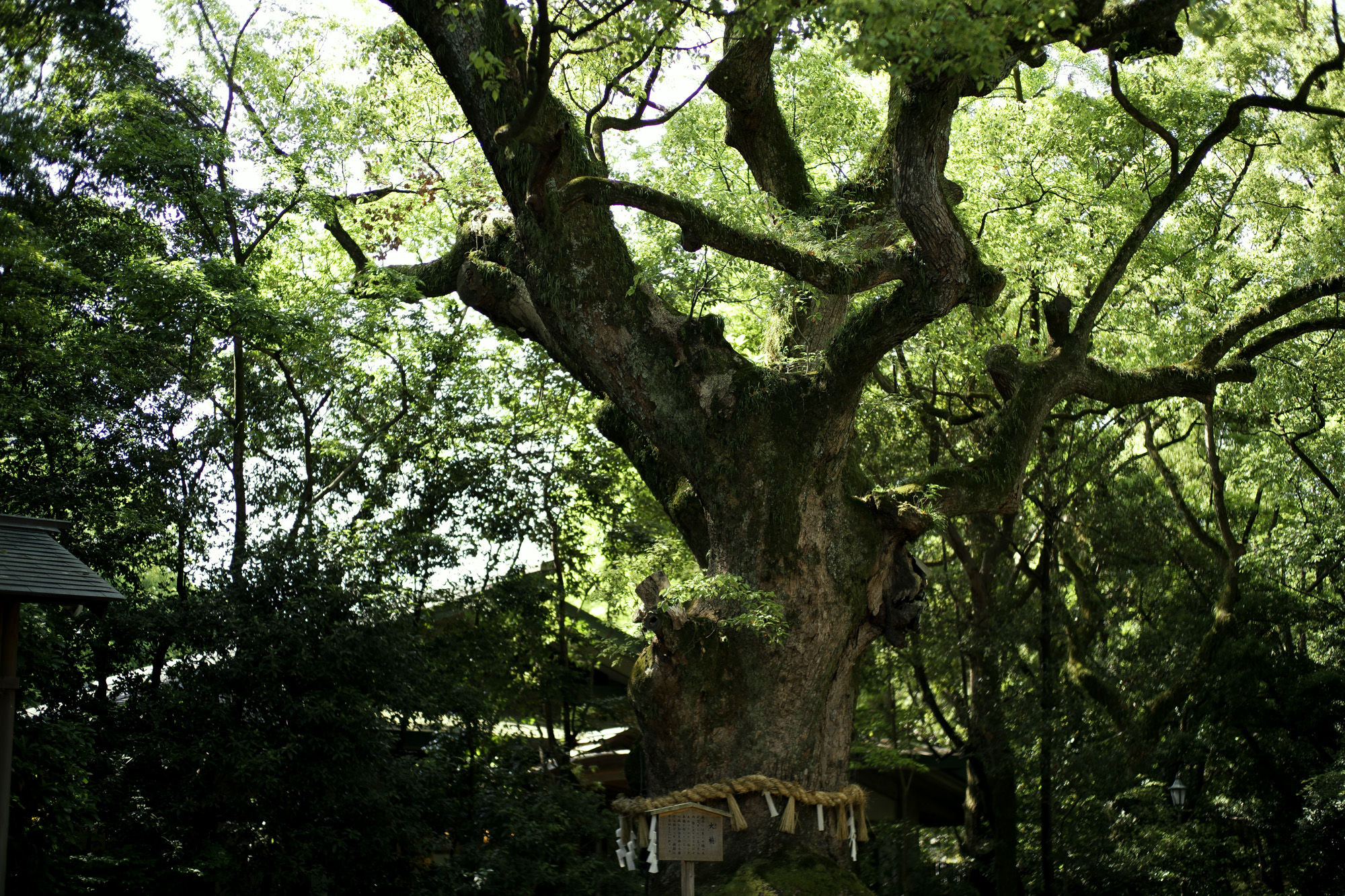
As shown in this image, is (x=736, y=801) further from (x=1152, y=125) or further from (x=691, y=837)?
(x=1152, y=125)

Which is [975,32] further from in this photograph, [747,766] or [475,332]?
[475,332]

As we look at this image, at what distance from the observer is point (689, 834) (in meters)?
5.91

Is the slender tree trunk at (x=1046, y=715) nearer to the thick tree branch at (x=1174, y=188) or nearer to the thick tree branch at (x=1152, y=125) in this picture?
the thick tree branch at (x=1174, y=188)

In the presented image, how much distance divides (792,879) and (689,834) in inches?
32.4

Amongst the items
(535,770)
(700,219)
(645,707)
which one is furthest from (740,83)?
(535,770)

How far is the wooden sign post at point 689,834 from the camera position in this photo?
5.86 m

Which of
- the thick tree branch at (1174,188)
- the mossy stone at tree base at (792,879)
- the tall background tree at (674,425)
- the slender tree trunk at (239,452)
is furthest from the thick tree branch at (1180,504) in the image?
the slender tree trunk at (239,452)

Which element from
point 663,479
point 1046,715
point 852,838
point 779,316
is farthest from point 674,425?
point 1046,715

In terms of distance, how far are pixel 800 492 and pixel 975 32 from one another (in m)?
3.20

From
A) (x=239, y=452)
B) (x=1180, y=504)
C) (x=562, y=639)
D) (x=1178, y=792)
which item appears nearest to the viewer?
(x=239, y=452)

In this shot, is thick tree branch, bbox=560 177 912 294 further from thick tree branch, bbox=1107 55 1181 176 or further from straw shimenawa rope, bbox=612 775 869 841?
thick tree branch, bbox=1107 55 1181 176

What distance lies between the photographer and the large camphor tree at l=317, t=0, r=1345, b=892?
5941 millimetres

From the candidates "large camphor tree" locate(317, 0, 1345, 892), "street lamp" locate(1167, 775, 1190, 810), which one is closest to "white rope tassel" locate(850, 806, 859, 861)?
"large camphor tree" locate(317, 0, 1345, 892)

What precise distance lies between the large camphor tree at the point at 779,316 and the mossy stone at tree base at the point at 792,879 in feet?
0.33
